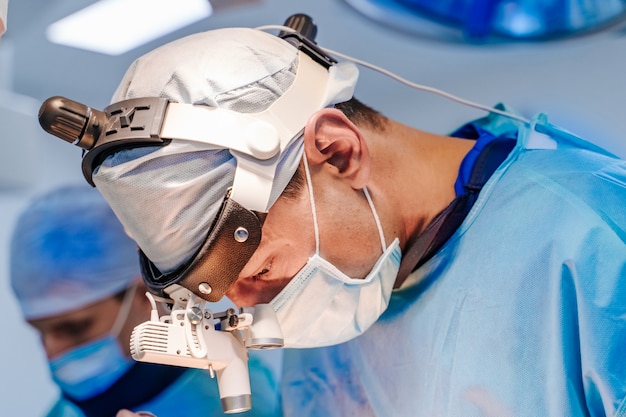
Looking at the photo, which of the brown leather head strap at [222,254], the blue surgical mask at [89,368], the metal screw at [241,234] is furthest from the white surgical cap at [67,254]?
the metal screw at [241,234]

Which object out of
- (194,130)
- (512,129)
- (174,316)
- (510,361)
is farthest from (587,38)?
(174,316)

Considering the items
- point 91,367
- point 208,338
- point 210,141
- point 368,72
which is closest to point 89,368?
point 91,367

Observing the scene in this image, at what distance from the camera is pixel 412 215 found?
4.97 feet

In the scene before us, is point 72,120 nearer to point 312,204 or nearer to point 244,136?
point 244,136

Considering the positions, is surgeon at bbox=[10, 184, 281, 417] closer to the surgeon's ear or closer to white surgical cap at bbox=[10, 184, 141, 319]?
white surgical cap at bbox=[10, 184, 141, 319]

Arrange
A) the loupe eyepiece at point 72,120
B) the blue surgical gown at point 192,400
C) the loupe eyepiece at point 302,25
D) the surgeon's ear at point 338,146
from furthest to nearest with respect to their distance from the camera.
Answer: the blue surgical gown at point 192,400 < the loupe eyepiece at point 302,25 < the surgeon's ear at point 338,146 < the loupe eyepiece at point 72,120

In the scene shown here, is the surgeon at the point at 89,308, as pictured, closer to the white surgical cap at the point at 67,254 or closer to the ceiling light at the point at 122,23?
the white surgical cap at the point at 67,254

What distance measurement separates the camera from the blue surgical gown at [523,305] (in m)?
1.22

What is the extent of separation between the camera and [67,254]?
67.8 inches

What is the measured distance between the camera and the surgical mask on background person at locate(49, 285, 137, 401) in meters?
1.67

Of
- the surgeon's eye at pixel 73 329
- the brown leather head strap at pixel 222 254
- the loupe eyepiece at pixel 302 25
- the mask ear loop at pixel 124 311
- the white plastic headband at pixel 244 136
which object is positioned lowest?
the surgeon's eye at pixel 73 329

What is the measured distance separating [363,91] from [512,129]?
0.45 meters

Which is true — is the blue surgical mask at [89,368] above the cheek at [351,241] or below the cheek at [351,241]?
below

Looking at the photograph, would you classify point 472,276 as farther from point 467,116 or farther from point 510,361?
point 467,116
